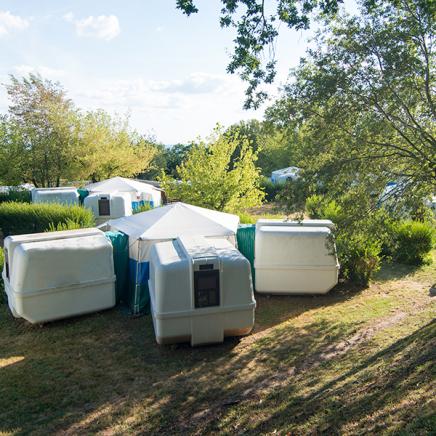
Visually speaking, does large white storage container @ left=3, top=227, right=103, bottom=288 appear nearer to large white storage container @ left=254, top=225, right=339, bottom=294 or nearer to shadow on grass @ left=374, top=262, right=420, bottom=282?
large white storage container @ left=254, top=225, right=339, bottom=294

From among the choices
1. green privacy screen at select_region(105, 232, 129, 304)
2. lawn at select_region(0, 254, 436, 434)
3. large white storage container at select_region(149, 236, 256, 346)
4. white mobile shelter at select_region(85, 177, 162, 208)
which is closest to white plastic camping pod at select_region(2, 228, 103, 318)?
green privacy screen at select_region(105, 232, 129, 304)

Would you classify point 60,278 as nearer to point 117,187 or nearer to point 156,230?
point 156,230

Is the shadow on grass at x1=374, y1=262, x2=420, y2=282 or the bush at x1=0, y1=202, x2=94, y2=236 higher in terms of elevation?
the bush at x1=0, y1=202, x2=94, y2=236

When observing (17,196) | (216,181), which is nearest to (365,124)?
(216,181)

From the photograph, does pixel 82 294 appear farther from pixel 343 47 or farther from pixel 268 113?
pixel 343 47

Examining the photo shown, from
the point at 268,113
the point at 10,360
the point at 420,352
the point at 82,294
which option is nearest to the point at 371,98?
the point at 268,113

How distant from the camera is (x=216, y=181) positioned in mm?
16344

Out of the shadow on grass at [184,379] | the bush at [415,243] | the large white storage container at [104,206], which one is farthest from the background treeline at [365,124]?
the large white storage container at [104,206]

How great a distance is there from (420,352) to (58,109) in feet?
92.2

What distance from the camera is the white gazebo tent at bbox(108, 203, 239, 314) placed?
967cm

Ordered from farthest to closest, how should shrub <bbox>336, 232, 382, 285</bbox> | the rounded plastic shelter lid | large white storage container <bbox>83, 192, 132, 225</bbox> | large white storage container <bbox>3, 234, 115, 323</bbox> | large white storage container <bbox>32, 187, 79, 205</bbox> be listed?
1. large white storage container <bbox>32, 187, 79, 205</bbox>
2. large white storage container <bbox>83, 192, 132, 225</bbox>
3. shrub <bbox>336, 232, 382, 285</bbox>
4. the rounded plastic shelter lid
5. large white storage container <bbox>3, 234, 115, 323</bbox>

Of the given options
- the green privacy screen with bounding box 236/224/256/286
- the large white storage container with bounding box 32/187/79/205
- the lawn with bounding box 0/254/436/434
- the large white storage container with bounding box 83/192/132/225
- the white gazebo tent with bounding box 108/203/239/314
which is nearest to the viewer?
the lawn with bounding box 0/254/436/434

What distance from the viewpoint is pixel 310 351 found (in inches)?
300

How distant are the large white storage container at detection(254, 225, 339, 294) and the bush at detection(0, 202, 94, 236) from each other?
22.6ft
